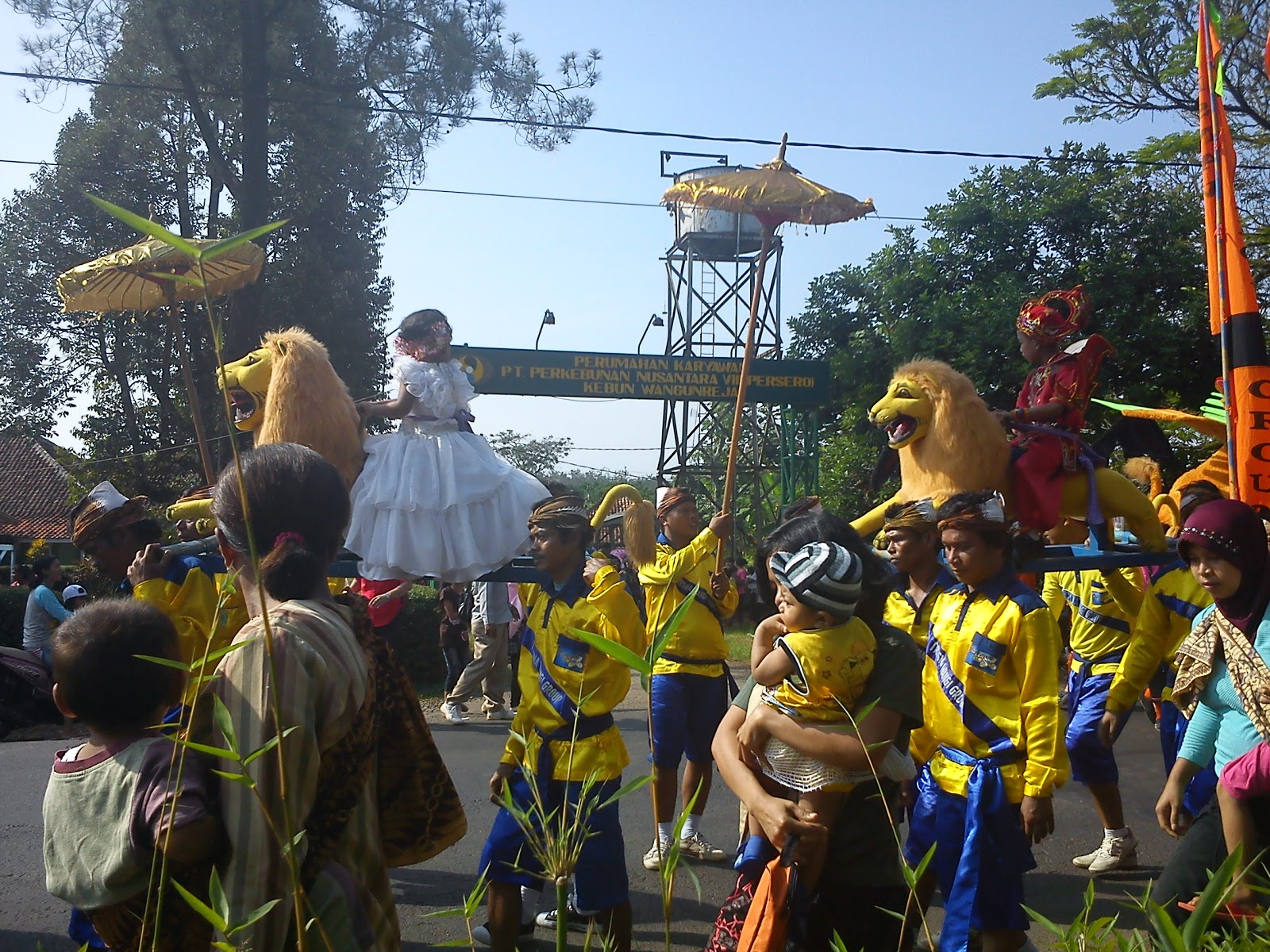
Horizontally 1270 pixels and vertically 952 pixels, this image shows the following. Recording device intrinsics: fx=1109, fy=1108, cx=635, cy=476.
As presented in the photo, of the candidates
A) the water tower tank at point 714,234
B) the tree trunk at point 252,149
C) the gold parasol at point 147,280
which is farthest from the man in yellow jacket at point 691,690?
the water tower tank at point 714,234

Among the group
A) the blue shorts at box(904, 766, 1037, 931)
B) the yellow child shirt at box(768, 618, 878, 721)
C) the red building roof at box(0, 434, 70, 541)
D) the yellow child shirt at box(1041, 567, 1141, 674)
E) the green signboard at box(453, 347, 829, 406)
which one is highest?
the green signboard at box(453, 347, 829, 406)

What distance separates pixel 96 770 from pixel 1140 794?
6265 mm

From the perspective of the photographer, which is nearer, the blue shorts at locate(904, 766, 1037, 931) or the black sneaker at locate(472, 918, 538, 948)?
the blue shorts at locate(904, 766, 1037, 931)

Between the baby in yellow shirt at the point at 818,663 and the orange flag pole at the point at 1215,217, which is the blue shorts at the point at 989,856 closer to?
the baby in yellow shirt at the point at 818,663

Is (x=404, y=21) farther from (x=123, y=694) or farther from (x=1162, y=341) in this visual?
(x=123, y=694)

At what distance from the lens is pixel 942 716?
133 inches

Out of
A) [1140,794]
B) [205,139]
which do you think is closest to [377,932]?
[1140,794]

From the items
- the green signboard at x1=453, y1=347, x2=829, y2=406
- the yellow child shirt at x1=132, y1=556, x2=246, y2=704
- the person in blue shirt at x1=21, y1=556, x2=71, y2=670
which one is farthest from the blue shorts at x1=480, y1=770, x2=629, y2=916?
the green signboard at x1=453, y1=347, x2=829, y2=406

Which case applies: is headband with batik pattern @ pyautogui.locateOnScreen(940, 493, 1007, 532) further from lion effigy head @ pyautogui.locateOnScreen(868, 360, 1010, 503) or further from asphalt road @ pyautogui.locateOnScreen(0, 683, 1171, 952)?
asphalt road @ pyautogui.locateOnScreen(0, 683, 1171, 952)

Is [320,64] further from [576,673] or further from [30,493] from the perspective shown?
[30,493]

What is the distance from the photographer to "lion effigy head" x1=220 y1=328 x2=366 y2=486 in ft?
13.4

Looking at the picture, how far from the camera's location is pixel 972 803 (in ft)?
10.5

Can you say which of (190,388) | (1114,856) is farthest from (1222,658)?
(190,388)

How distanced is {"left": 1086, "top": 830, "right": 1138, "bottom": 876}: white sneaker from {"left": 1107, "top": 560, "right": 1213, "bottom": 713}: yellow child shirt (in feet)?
3.01
